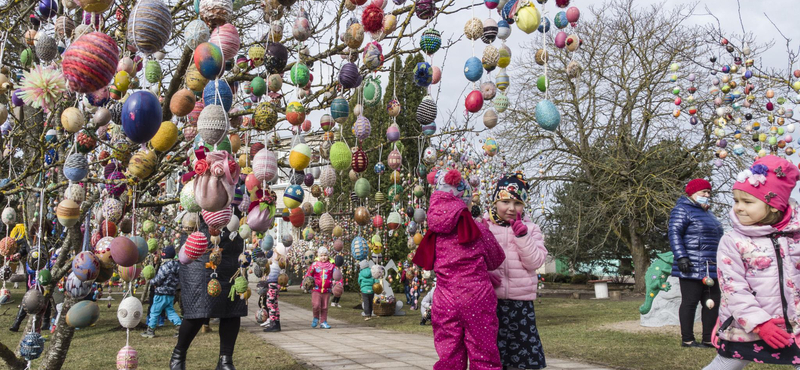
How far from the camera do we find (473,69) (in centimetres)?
334

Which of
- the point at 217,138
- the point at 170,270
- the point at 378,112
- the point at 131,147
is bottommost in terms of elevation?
the point at 170,270

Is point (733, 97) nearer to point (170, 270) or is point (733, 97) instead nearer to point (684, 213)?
point (684, 213)

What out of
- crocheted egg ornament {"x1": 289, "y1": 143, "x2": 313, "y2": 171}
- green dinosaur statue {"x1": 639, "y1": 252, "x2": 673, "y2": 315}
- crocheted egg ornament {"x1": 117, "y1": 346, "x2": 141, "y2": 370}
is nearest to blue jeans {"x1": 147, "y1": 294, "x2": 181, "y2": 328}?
crocheted egg ornament {"x1": 117, "y1": 346, "x2": 141, "y2": 370}

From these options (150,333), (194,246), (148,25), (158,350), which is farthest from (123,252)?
(150,333)

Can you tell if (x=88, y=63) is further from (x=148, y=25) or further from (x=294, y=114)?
(x=294, y=114)

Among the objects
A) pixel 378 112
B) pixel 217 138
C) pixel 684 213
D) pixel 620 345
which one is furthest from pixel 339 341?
pixel 378 112

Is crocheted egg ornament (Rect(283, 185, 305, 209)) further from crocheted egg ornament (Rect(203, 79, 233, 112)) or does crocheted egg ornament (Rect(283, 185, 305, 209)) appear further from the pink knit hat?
the pink knit hat

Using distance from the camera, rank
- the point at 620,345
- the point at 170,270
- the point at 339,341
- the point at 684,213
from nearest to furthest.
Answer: the point at 684,213, the point at 620,345, the point at 339,341, the point at 170,270

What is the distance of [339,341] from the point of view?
23.9 ft

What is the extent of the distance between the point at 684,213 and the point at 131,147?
4.59 meters

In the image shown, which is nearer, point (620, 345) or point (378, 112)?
point (620, 345)

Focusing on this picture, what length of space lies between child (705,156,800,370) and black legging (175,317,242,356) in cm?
309

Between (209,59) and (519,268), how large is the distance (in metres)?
2.39

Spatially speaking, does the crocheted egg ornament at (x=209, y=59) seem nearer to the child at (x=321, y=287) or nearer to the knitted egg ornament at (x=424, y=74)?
the knitted egg ornament at (x=424, y=74)
